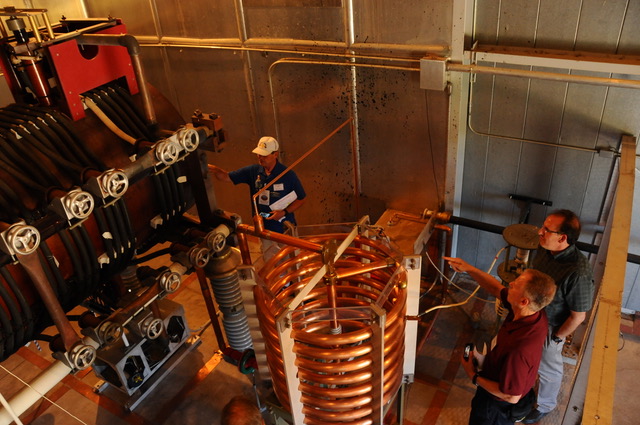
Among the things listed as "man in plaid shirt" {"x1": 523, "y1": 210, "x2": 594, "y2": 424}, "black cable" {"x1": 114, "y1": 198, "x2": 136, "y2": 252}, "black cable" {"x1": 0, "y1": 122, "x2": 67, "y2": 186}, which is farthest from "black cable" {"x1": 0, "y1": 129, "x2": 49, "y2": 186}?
"man in plaid shirt" {"x1": 523, "y1": 210, "x2": 594, "y2": 424}

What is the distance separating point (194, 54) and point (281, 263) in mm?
2853

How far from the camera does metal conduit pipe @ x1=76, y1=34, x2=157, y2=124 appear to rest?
8.63 feet

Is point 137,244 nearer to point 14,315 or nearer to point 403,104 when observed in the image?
point 14,315

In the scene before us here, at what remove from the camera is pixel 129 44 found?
8.61 ft

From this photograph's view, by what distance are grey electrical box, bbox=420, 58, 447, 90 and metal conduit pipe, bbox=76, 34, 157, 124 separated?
1.85 metres

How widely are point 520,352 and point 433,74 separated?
193 cm

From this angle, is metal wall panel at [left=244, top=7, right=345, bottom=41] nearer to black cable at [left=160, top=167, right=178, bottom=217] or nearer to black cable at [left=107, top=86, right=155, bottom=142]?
black cable at [left=107, top=86, right=155, bottom=142]

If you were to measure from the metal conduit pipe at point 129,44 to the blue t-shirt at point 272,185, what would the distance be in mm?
1287

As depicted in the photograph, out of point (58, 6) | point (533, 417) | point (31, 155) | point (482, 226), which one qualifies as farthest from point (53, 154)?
point (58, 6)

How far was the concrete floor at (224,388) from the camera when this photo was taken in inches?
141

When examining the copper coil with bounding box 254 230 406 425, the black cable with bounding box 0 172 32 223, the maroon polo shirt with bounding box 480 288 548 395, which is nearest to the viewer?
the copper coil with bounding box 254 230 406 425

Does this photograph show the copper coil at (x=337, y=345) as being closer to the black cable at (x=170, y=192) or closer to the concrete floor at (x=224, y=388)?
the black cable at (x=170, y=192)

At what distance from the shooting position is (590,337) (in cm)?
220

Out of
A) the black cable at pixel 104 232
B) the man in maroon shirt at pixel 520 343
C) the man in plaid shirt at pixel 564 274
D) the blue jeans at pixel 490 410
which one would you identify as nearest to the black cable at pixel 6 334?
the black cable at pixel 104 232
